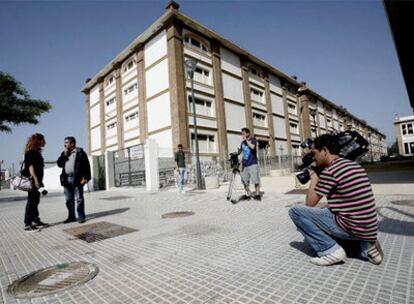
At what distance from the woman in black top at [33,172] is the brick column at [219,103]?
644 inches

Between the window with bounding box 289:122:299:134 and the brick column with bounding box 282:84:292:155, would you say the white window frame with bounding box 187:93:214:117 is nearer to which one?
the brick column with bounding box 282:84:292:155

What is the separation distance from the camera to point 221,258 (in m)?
2.74

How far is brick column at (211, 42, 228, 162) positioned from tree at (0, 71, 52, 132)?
12.8 metres

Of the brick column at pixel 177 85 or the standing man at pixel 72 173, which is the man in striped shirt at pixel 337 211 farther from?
the brick column at pixel 177 85

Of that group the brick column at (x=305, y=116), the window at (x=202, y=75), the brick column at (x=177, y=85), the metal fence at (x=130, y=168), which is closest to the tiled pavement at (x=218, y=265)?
the metal fence at (x=130, y=168)

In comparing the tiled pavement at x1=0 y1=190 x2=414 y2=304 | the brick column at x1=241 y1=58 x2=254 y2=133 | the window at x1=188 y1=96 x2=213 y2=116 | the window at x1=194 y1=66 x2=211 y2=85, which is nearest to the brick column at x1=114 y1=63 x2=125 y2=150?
the window at x1=188 y1=96 x2=213 y2=116

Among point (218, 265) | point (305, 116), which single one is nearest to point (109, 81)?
Result: point (305, 116)

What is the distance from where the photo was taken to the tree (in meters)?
14.5

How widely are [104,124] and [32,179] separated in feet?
81.6

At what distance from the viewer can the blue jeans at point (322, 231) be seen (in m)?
2.36

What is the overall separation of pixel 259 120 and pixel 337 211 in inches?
1012

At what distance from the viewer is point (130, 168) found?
15.5 meters

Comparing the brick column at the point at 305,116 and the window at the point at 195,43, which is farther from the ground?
the window at the point at 195,43

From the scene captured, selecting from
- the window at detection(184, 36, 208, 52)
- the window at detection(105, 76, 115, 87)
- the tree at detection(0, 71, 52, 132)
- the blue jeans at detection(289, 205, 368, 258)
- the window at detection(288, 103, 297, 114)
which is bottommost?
the blue jeans at detection(289, 205, 368, 258)
